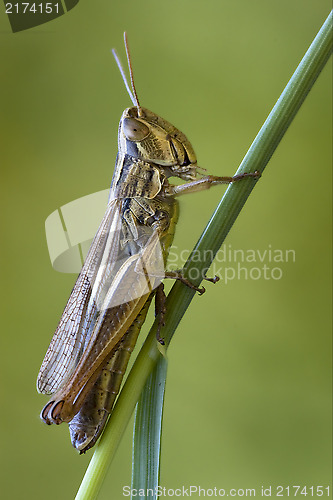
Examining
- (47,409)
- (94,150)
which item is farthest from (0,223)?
(47,409)

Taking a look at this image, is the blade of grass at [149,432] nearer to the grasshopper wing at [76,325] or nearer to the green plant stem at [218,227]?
the green plant stem at [218,227]

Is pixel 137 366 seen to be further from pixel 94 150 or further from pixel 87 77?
pixel 87 77

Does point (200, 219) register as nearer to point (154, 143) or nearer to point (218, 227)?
point (154, 143)

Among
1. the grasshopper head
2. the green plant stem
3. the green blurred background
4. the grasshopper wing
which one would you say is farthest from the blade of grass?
the green blurred background

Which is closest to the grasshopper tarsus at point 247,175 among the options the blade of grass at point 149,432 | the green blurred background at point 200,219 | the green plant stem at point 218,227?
the green plant stem at point 218,227

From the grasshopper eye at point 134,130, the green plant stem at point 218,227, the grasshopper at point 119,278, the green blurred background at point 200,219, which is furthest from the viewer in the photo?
the green blurred background at point 200,219

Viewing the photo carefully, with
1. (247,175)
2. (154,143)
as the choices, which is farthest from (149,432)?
(154,143)
